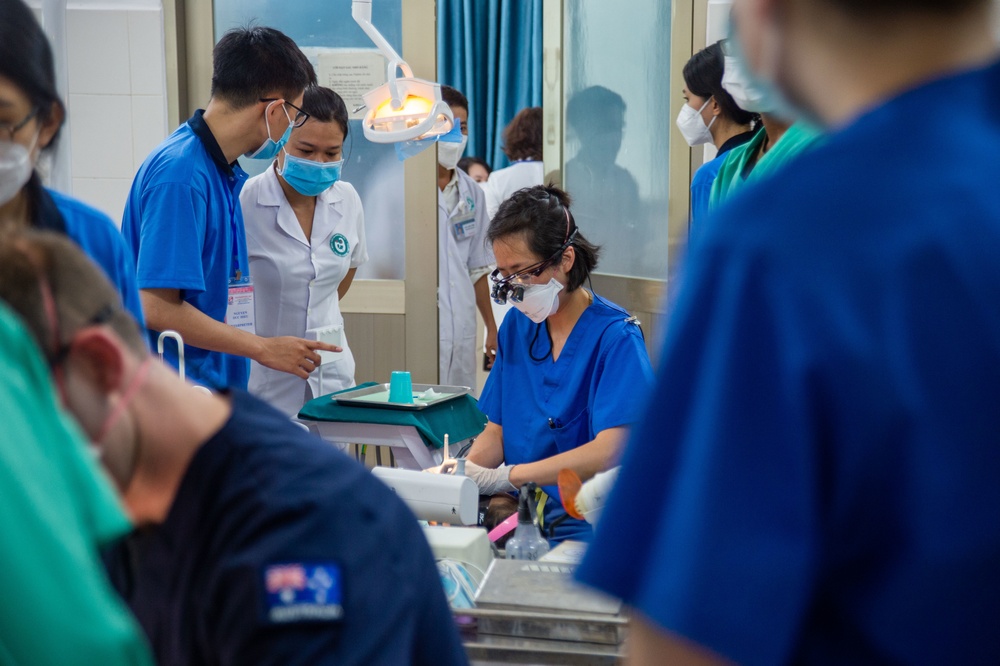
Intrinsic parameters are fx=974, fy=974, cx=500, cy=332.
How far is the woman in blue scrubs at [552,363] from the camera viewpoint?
2318mm

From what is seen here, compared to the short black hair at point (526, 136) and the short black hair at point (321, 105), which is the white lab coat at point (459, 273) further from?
the short black hair at point (321, 105)

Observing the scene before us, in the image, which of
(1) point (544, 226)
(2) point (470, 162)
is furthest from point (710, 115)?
(2) point (470, 162)

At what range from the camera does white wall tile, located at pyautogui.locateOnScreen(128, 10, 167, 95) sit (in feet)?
12.8

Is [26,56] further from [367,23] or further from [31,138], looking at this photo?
[367,23]

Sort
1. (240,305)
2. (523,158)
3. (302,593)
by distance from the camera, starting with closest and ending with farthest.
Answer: (302,593)
(240,305)
(523,158)

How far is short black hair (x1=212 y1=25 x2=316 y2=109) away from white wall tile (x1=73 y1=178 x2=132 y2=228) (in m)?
1.78

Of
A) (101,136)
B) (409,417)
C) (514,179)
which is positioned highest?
(101,136)

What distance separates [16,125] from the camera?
1.37 m

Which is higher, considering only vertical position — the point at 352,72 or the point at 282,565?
the point at 352,72

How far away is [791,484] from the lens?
21.5 inches

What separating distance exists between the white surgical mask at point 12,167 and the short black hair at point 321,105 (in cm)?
149

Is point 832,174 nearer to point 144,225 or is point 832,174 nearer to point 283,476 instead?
point 283,476

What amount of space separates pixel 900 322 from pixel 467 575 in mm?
1167

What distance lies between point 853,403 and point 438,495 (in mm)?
1408
